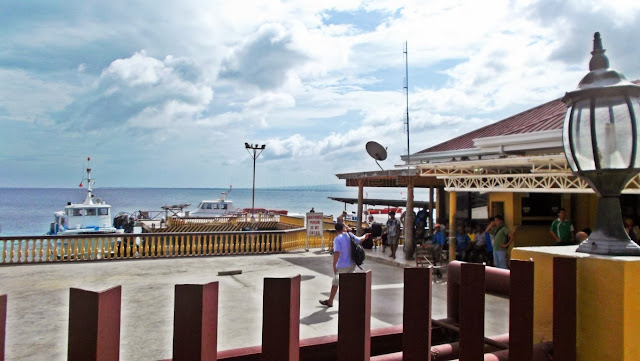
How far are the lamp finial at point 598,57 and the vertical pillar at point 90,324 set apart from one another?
7.67 feet

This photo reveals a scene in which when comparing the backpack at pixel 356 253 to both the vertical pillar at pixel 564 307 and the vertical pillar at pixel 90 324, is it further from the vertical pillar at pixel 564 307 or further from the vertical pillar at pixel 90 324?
the vertical pillar at pixel 90 324

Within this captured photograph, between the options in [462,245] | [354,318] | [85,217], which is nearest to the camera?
[354,318]

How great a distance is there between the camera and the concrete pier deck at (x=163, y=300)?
704 cm

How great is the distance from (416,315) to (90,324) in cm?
89

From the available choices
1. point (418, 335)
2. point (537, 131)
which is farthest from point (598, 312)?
point (537, 131)

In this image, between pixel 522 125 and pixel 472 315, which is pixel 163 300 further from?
pixel 522 125

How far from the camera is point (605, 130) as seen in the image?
219 centimetres

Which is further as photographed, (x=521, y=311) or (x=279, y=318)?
(x=521, y=311)

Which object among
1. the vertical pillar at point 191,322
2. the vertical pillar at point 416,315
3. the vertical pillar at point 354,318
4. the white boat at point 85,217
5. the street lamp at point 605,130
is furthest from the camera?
the white boat at point 85,217

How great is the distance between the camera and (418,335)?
4.54 ft

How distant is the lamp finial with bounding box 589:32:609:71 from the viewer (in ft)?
7.36

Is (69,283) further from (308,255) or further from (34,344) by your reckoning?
(308,255)

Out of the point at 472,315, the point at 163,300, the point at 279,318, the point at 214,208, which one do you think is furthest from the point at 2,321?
the point at 214,208

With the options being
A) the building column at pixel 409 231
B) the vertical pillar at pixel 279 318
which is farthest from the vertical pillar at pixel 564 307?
the building column at pixel 409 231
